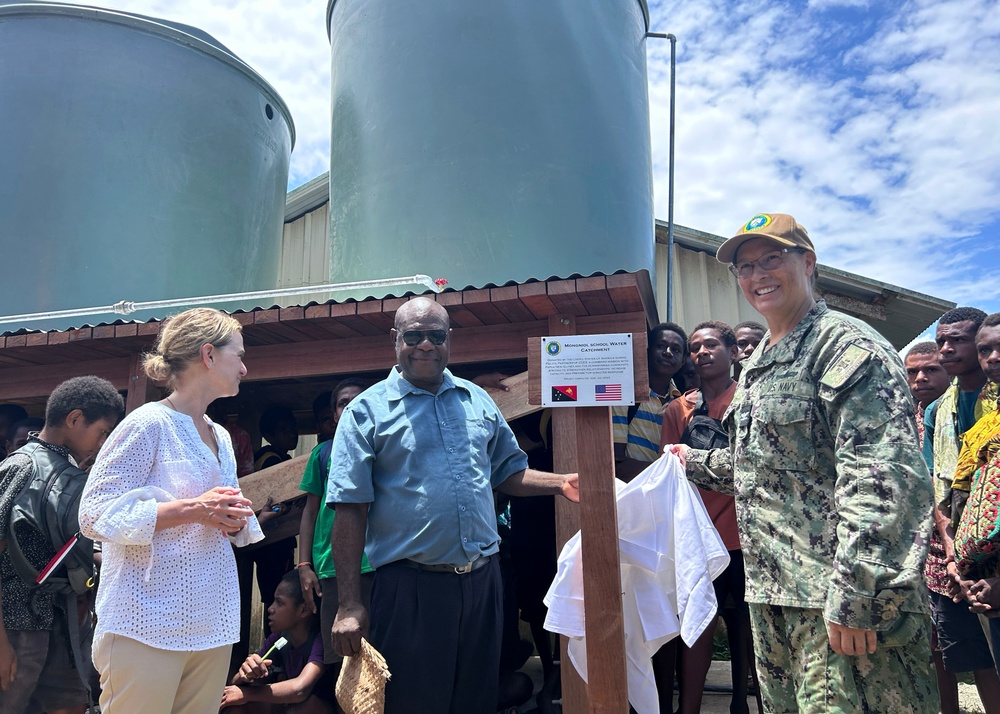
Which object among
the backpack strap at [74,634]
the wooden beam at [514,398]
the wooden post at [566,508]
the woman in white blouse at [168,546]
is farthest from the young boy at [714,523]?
the backpack strap at [74,634]

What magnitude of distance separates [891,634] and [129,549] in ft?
7.15

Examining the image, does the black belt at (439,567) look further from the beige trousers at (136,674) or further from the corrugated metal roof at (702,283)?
the corrugated metal roof at (702,283)

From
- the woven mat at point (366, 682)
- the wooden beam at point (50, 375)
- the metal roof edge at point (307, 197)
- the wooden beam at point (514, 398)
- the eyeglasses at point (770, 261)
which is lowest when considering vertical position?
the woven mat at point (366, 682)

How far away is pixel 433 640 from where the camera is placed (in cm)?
249

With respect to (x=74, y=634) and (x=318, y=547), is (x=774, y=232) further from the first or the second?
(x=74, y=634)

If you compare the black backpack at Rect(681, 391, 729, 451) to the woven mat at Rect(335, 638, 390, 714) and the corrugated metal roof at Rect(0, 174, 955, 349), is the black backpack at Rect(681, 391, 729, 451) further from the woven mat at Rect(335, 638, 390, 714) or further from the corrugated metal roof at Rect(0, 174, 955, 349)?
the corrugated metal roof at Rect(0, 174, 955, 349)

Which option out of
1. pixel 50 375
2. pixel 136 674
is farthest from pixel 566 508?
pixel 50 375

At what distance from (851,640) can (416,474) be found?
1426mm

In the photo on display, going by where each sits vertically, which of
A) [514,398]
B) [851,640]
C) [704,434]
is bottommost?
[851,640]

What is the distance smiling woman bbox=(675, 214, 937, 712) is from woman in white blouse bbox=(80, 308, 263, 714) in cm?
164

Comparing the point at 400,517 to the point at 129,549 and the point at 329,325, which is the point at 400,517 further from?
the point at 329,325

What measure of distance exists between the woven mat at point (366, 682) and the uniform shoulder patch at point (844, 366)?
5.29 ft

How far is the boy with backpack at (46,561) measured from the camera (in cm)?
300

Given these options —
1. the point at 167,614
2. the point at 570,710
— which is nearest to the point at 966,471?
the point at 570,710
